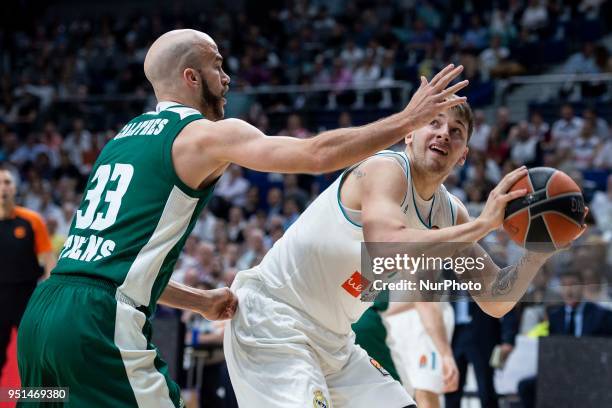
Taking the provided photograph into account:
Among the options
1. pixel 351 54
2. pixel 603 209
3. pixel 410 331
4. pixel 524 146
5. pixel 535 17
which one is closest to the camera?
pixel 410 331

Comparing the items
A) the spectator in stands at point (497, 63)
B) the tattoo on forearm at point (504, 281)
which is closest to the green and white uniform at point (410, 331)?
the tattoo on forearm at point (504, 281)

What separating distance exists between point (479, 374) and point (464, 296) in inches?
162

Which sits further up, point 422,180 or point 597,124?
point 597,124

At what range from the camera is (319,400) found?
156 inches

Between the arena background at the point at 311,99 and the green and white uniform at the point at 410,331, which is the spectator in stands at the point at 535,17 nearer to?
the arena background at the point at 311,99

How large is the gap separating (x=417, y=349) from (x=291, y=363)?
3.90 m

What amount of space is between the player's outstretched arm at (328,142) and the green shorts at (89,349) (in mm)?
706

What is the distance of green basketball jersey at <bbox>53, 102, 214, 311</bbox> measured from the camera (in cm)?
352

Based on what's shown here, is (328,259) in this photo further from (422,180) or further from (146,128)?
(146,128)

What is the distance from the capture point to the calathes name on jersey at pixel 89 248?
3.52m

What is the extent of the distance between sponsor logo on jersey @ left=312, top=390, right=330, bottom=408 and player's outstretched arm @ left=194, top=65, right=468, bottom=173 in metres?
1.08

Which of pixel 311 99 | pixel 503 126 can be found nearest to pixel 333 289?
pixel 503 126

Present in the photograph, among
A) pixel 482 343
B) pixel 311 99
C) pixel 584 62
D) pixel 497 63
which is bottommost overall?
pixel 482 343

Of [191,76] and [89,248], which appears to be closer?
[89,248]
